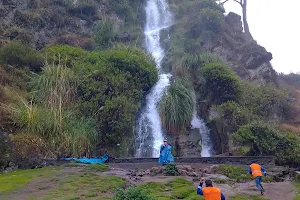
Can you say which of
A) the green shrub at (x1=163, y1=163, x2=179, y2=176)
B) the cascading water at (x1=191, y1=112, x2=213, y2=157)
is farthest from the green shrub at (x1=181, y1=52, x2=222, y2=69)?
the green shrub at (x1=163, y1=163, x2=179, y2=176)

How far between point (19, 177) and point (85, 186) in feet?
9.67

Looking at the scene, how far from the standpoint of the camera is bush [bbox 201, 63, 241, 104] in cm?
2491

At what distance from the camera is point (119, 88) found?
942 inches

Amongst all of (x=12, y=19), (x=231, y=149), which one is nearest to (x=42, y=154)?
(x=231, y=149)

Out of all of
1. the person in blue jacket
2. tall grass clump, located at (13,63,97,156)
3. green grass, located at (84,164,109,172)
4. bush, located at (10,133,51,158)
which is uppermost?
tall grass clump, located at (13,63,97,156)

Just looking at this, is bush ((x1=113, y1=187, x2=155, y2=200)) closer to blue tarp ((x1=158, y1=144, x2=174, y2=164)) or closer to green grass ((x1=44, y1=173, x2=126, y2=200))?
green grass ((x1=44, y1=173, x2=126, y2=200))

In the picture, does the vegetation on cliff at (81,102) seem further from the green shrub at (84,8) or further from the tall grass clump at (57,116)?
the green shrub at (84,8)

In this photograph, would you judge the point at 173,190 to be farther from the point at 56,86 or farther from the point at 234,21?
the point at 234,21

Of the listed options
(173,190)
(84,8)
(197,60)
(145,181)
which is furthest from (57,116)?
(84,8)

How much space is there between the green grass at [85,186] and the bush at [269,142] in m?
8.14

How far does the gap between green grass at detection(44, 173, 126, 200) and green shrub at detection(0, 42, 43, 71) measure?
534 inches

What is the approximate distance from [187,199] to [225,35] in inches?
1020

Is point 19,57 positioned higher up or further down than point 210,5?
further down

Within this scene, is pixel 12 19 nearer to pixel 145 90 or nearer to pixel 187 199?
pixel 145 90
